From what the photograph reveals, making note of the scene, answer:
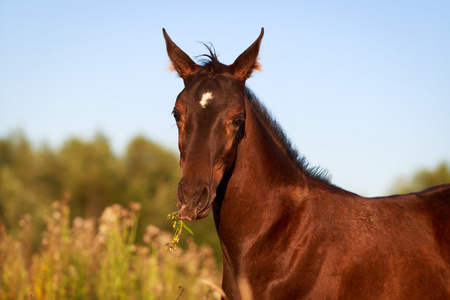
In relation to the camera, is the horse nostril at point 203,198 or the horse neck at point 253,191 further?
the horse neck at point 253,191

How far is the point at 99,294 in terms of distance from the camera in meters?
6.96

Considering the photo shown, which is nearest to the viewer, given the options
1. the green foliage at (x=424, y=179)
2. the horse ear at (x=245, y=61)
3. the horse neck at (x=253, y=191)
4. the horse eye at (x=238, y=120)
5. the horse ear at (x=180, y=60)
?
the horse eye at (x=238, y=120)

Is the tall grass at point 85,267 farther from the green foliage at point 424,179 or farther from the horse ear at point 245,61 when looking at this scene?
the green foliage at point 424,179

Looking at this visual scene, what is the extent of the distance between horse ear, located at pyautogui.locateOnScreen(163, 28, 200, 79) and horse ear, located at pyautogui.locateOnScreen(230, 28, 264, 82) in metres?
0.38

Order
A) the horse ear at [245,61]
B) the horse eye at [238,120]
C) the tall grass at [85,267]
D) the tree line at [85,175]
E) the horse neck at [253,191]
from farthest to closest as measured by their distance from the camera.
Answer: the tree line at [85,175] < the tall grass at [85,267] < the horse ear at [245,61] < the horse neck at [253,191] < the horse eye at [238,120]

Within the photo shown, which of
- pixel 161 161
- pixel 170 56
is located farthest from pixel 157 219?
pixel 170 56

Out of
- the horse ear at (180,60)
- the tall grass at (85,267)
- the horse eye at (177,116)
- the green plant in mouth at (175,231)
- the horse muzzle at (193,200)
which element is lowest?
the tall grass at (85,267)

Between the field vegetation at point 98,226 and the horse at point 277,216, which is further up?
the horse at point 277,216

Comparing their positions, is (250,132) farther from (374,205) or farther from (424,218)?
(424,218)

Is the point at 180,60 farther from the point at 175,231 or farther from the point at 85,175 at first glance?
the point at 85,175

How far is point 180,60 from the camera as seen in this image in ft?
13.8

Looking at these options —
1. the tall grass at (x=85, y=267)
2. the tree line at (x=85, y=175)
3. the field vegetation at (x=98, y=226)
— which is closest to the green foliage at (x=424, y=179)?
the field vegetation at (x=98, y=226)

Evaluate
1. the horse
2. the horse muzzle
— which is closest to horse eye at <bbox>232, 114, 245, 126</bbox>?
the horse

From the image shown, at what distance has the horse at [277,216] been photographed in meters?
3.53
